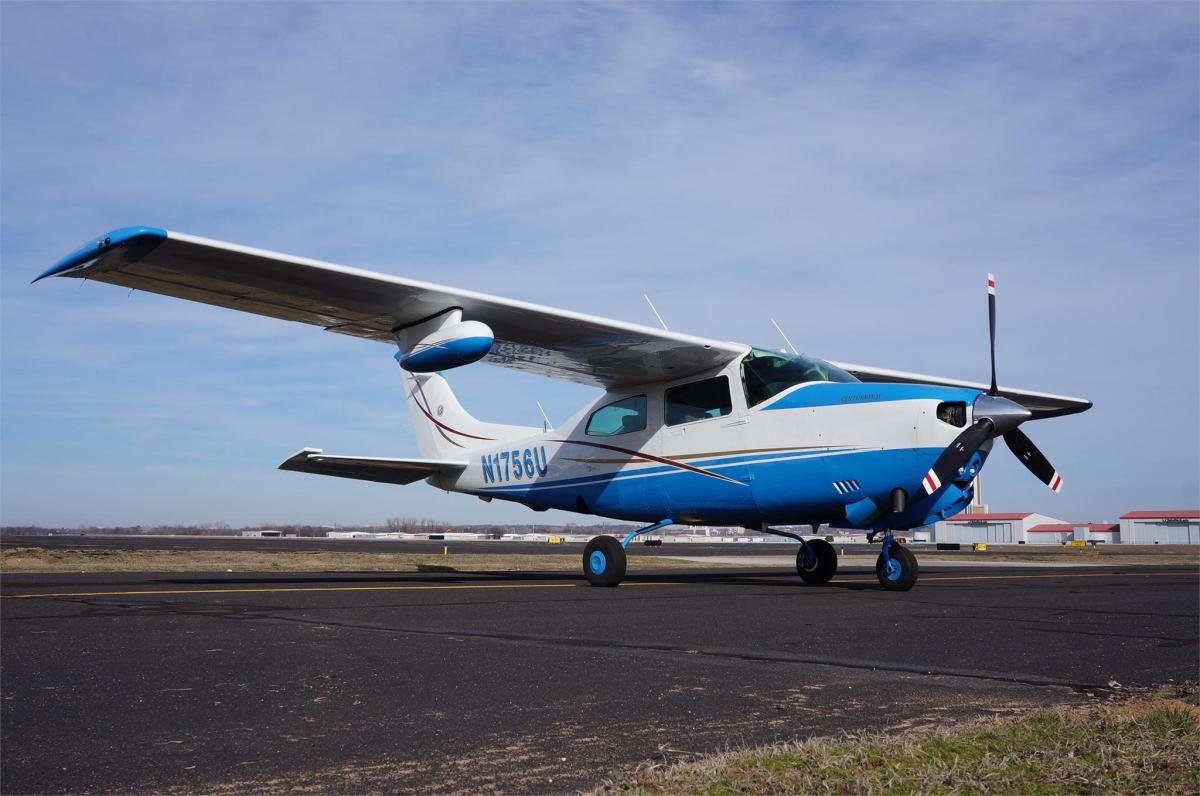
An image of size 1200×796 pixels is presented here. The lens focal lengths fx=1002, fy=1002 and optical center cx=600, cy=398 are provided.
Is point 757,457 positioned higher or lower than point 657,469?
higher

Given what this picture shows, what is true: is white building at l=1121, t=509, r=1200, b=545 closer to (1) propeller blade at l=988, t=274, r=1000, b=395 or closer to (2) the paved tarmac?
(2) the paved tarmac

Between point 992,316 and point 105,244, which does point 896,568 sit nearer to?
point 992,316

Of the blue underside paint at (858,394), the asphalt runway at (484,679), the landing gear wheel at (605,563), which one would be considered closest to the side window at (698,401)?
the blue underside paint at (858,394)

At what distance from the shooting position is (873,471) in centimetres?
1223

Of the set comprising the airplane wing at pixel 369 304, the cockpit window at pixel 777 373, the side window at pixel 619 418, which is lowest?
the side window at pixel 619 418

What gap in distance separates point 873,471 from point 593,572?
4.12m

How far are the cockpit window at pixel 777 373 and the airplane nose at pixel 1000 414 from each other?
2066 millimetres

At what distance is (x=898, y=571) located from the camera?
12719 millimetres

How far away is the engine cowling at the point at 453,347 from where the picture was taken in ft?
40.8

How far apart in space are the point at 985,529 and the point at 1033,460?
294ft

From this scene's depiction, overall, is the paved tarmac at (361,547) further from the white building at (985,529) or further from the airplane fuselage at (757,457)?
the white building at (985,529)

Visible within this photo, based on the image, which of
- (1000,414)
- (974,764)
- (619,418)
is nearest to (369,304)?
(619,418)

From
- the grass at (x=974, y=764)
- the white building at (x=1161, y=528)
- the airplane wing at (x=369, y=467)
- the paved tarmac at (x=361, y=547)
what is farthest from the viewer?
the white building at (x=1161, y=528)

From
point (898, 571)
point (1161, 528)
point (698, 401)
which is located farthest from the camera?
point (1161, 528)
